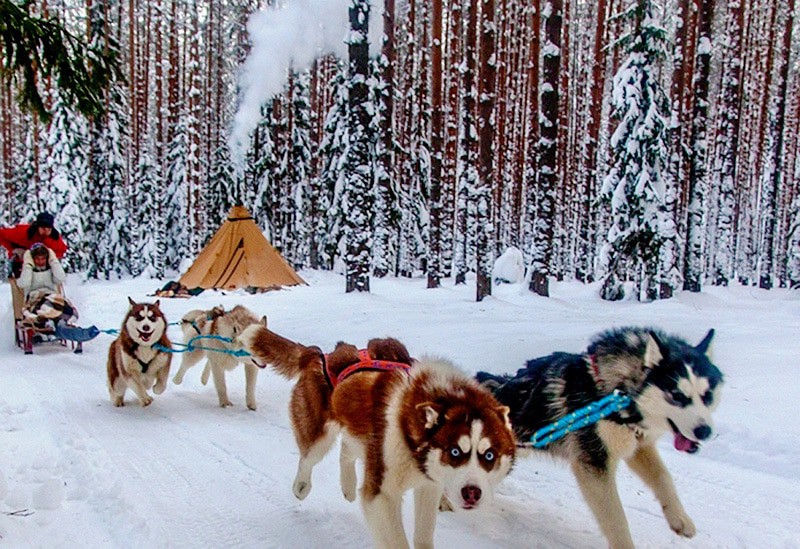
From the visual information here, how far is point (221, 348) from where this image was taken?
6.77 meters

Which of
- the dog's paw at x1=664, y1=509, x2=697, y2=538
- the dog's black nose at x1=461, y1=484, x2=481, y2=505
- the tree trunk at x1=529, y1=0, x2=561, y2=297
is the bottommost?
the dog's paw at x1=664, y1=509, x2=697, y2=538

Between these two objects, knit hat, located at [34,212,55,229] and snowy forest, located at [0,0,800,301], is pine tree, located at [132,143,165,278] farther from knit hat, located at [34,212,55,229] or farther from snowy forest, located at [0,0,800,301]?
knit hat, located at [34,212,55,229]

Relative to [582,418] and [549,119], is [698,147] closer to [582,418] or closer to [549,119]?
[549,119]

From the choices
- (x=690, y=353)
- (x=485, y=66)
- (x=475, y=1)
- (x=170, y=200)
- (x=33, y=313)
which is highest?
(x=475, y=1)

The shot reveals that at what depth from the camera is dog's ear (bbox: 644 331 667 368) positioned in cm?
282

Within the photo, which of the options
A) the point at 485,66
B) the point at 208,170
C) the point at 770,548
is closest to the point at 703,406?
the point at 770,548

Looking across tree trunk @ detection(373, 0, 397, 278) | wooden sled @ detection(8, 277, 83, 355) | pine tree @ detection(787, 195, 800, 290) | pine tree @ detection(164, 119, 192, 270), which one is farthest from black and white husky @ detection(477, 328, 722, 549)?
pine tree @ detection(164, 119, 192, 270)

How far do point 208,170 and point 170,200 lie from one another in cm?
598

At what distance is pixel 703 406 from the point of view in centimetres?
271

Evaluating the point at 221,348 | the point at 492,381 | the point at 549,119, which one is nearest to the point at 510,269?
the point at 549,119

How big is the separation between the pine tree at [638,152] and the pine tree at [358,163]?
6137 mm

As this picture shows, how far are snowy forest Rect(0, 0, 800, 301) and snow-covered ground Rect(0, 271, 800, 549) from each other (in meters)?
6.46

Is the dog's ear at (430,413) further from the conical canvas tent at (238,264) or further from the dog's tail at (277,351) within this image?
the conical canvas tent at (238,264)

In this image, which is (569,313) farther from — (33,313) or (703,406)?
(33,313)
